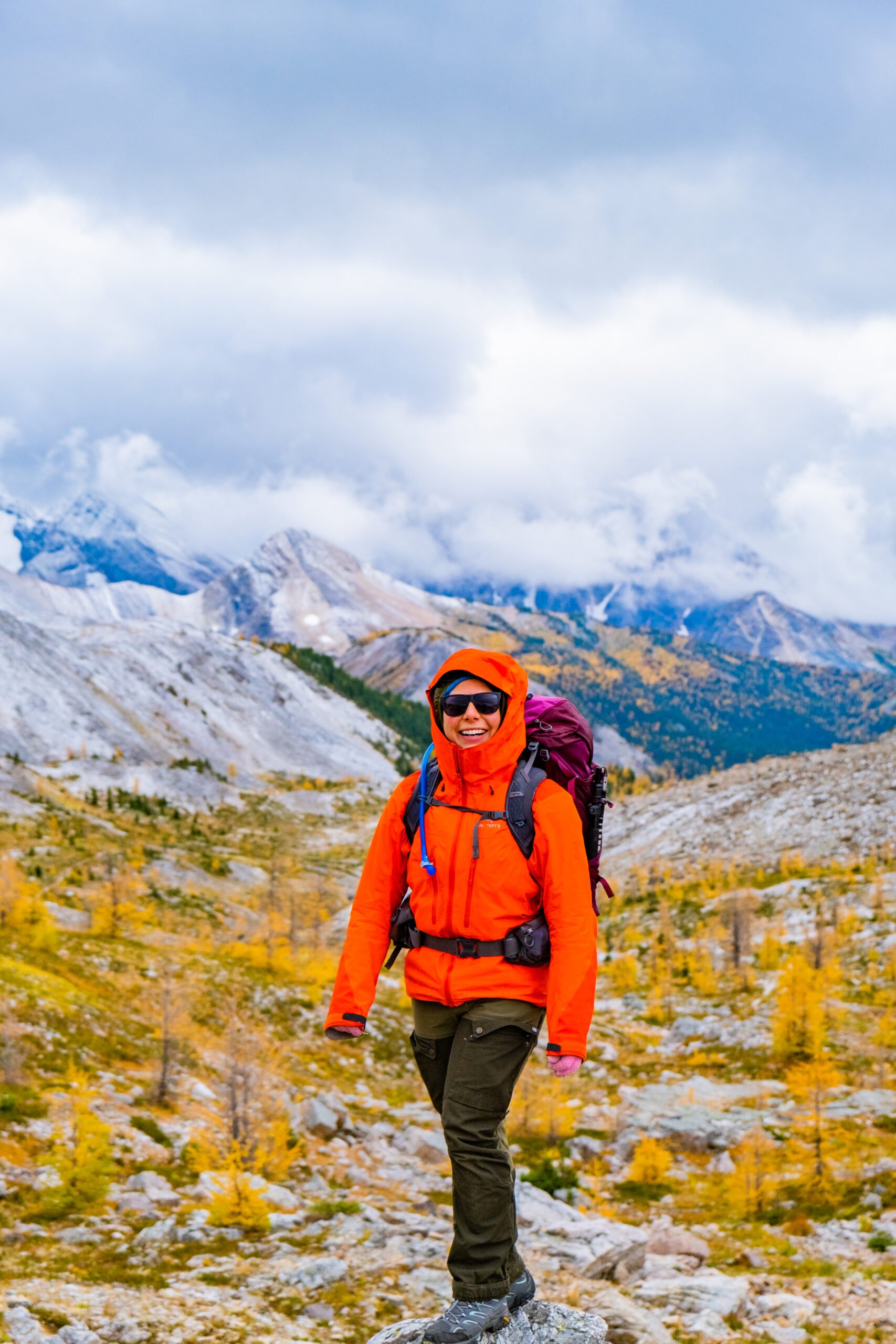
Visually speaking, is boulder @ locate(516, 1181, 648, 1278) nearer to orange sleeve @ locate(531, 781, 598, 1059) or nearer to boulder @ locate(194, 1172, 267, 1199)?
boulder @ locate(194, 1172, 267, 1199)

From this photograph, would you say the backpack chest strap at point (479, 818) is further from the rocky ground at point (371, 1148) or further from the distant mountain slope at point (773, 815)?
the distant mountain slope at point (773, 815)

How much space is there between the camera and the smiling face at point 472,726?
20.9ft

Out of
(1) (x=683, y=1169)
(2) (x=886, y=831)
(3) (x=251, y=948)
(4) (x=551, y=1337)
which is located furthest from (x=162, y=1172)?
(2) (x=886, y=831)

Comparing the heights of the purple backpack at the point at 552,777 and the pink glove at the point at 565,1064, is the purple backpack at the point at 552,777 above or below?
above

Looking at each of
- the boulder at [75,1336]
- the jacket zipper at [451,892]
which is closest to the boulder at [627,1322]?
the boulder at [75,1336]

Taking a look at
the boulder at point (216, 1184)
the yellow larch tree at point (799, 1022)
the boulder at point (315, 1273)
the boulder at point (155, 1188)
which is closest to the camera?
the boulder at point (315, 1273)

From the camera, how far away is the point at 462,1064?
6.24 m

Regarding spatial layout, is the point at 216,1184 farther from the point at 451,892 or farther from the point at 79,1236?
the point at 451,892

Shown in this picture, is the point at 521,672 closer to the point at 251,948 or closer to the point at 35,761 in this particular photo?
the point at 251,948

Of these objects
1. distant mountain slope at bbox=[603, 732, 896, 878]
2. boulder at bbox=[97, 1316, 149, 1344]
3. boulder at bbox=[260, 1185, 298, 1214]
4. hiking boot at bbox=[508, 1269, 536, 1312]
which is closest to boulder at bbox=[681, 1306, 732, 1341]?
hiking boot at bbox=[508, 1269, 536, 1312]

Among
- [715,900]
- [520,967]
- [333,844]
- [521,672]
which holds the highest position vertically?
[521,672]

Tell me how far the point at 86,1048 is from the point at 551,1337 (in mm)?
16249

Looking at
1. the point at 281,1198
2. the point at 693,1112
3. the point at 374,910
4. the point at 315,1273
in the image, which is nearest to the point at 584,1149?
the point at 693,1112

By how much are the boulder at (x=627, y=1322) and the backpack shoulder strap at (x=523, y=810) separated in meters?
6.57
